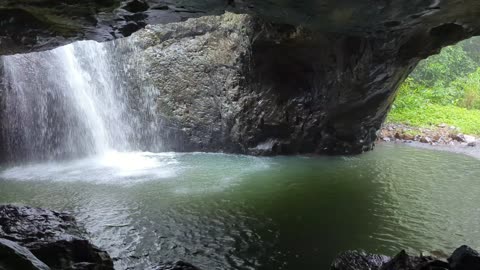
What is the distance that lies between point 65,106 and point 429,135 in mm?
12608

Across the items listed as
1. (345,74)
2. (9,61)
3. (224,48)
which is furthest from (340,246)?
(9,61)

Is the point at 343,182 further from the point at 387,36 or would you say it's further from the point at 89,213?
the point at 89,213

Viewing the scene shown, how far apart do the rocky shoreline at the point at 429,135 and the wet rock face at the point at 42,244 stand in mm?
12569

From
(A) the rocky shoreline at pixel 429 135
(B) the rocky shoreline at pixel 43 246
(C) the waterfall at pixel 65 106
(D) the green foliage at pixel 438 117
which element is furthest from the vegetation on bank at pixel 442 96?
(B) the rocky shoreline at pixel 43 246

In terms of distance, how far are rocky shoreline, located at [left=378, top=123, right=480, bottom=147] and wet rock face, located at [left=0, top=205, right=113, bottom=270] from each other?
12569 mm

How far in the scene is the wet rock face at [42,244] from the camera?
2916mm

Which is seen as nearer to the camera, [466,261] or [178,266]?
[466,261]

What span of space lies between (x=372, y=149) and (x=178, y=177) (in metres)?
7.07

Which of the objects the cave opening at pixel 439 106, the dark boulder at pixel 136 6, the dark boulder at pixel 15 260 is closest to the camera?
the dark boulder at pixel 15 260

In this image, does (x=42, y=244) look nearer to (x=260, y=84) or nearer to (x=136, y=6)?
(x=136, y=6)

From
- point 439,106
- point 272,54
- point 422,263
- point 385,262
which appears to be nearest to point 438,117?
point 439,106

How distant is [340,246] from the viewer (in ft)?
15.8

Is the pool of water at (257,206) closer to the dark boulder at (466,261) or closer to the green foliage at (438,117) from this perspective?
the dark boulder at (466,261)

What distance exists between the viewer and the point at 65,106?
39.0ft
